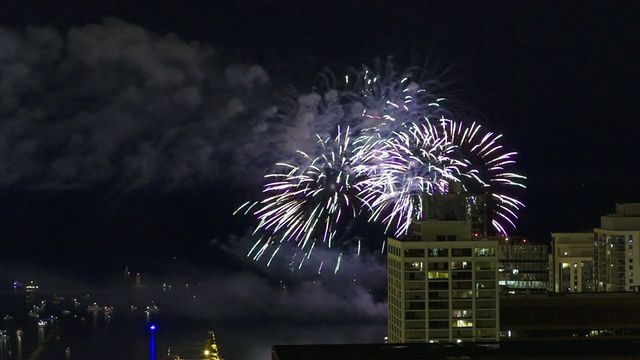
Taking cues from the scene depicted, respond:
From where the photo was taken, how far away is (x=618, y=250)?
1574 inches

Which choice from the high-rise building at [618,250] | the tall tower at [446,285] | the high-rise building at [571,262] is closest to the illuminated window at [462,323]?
the tall tower at [446,285]

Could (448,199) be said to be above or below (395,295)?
above

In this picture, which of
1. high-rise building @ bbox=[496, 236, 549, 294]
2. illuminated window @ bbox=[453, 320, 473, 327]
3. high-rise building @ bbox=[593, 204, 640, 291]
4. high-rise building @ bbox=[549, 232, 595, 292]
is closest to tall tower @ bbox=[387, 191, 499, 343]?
illuminated window @ bbox=[453, 320, 473, 327]

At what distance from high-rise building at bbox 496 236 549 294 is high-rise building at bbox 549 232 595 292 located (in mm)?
2461

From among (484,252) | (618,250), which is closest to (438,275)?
(484,252)

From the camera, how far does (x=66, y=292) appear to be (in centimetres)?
6056

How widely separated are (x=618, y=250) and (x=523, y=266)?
3.47m

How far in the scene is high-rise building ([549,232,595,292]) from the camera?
1690 inches

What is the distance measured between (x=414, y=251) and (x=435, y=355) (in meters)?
7.60

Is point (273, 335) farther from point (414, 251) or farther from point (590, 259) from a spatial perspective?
point (414, 251)

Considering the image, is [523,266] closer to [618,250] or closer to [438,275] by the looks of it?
[618,250]

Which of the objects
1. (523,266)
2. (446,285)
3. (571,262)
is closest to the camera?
(446,285)

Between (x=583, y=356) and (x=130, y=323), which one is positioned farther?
(x=130, y=323)

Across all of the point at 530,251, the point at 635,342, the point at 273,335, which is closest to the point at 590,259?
the point at 530,251
